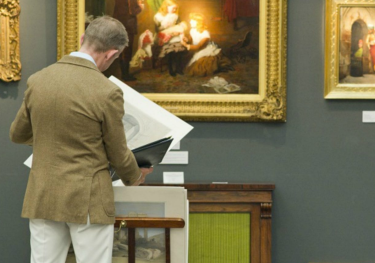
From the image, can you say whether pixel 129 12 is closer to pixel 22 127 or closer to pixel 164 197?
pixel 22 127

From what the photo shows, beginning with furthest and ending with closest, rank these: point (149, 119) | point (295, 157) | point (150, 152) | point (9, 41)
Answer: point (295, 157) < point (9, 41) < point (149, 119) < point (150, 152)

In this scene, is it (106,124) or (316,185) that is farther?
(316,185)

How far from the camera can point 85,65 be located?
2777 mm

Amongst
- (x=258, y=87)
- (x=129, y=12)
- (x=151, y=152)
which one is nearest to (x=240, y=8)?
(x=258, y=87)

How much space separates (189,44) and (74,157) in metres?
2.73

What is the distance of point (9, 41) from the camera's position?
5207mm

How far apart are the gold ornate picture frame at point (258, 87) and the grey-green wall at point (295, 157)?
0.11m

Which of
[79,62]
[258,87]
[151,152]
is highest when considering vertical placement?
[79,62]

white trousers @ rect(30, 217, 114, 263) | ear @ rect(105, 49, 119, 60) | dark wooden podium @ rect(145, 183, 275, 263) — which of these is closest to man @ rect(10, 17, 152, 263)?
white trousers @ rect(30, 217, 114, 263)

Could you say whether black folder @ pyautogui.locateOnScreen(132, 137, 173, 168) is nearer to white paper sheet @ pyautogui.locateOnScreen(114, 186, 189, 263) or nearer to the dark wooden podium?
Result: white paper sheet @ pyautogui.locateOnScreen(114, 186, 189, 263)

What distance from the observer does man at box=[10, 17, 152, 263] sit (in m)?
2.69

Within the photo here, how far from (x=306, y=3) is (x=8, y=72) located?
2787 millimetres

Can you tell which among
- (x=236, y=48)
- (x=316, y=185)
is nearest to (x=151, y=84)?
(x=236, y=48)

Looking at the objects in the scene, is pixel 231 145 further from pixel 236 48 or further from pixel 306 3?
pixel 306 3
